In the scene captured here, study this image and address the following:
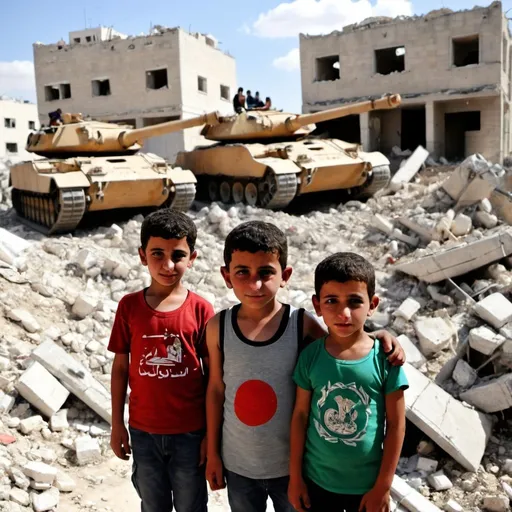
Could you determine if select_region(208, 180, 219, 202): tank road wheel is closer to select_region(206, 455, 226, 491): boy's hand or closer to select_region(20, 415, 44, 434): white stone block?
select_region(20, 415, 44, 434): white stone block

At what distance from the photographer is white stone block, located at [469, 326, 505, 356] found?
5844mm

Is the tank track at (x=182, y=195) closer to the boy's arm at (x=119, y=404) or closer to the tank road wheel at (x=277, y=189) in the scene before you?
the tank road wheel at (x=277, y=189)

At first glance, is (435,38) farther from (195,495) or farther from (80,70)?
(195,495)

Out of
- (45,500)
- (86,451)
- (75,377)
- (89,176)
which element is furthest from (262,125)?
(45,500)

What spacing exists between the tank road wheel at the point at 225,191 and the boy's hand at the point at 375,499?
467 inches

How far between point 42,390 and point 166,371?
113 inches

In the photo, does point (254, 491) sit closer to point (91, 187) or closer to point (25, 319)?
point (25, 319)

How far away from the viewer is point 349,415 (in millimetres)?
2484

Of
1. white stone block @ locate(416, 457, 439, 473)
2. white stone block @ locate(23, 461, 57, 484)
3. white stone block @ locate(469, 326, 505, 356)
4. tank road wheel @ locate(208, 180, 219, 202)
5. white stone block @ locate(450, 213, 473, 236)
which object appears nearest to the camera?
white stone block @ locate(23, 461, 57, 484)

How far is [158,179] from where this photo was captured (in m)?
11.6

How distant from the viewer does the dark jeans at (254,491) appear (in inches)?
105

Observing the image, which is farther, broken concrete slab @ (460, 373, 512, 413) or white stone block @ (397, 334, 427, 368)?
white stone block @ (397, 334, 427, 368)

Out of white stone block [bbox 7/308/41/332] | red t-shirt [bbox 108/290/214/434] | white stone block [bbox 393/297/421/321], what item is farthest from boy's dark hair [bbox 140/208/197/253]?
white stone block [bbox 393/297/421/321]

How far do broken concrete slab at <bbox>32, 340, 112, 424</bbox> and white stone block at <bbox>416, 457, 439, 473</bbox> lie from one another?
105 inches
